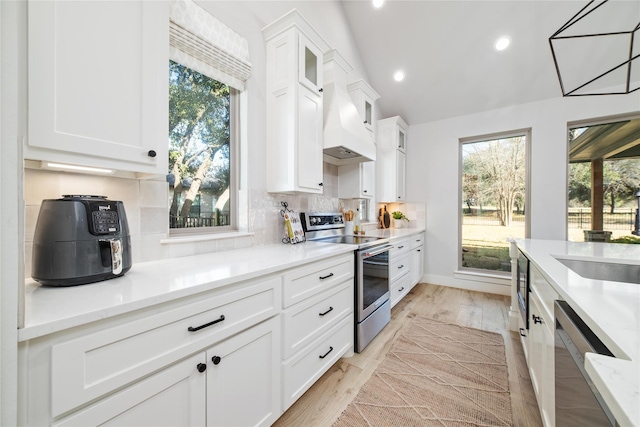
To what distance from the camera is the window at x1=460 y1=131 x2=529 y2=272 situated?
3543 mm

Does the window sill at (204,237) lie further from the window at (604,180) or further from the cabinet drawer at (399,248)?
the window at (604,180)

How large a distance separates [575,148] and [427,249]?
2244mm

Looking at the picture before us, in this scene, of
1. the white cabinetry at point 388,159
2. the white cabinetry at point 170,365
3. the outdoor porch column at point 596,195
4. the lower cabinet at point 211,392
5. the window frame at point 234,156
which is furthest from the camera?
the white cabinetry at point 388,159

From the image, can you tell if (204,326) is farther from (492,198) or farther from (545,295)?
(492,198)

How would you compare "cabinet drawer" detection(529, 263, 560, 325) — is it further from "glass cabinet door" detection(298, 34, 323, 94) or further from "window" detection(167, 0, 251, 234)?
"glass cabinet door" detection(298, 34, 323, 94)

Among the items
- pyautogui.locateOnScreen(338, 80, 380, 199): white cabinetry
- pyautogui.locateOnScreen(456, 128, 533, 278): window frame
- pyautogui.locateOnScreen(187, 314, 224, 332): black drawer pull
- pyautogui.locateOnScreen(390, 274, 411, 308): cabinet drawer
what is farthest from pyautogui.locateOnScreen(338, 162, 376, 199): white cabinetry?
pyautogui.locateOnScreen(187, 314, 224, 332): black drawer pull

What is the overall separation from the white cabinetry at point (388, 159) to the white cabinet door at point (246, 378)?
2969 millimetres

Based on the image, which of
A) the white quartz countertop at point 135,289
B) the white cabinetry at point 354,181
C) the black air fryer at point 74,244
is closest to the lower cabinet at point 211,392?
the white quartz countertop at point 135,289

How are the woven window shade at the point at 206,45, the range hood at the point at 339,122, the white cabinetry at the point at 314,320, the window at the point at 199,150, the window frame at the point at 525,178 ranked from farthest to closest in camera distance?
the window frame at the point at 525,178
the range hood at the point at 339,122
the window at the point at 199,150
the woven window shade at the point at 206,45
the white cabinetry at the point at 314,320

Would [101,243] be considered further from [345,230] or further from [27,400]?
[345,230]

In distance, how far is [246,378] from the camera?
3.70 ft

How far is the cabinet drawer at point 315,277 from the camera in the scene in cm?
137

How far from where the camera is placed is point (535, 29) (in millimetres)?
2789

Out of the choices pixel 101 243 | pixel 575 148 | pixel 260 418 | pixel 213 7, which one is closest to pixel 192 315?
pixel 101 243
